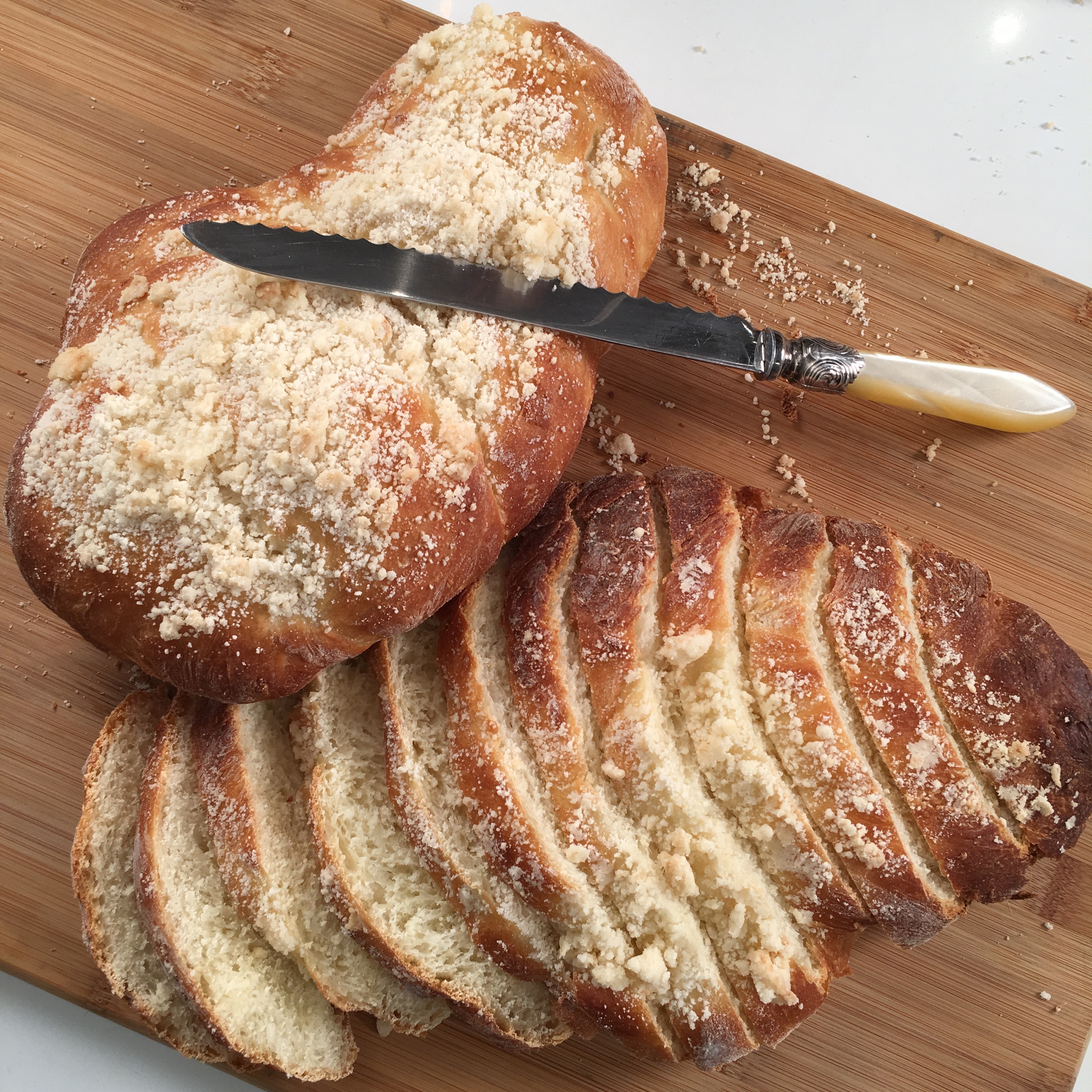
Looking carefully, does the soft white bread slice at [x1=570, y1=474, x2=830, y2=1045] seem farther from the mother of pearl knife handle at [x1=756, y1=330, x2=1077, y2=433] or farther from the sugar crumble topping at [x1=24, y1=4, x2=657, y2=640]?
the mother of pearl knife handle at [x1=756, y1=330, x2=1077, y2=433]

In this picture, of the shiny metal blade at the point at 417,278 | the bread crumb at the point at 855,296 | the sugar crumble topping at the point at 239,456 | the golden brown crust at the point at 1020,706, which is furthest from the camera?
the bread crumb at the point at 855,296

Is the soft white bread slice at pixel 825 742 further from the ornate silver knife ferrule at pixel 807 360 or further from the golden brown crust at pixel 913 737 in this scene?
the ornate silver knife ferrule at pixel 807 360

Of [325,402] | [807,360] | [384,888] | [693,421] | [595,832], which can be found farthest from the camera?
[693,421]

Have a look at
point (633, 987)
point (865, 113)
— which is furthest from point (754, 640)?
point (865, 113)

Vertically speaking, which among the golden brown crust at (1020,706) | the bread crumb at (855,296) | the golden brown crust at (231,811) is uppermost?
the bread crumb at (855,296)

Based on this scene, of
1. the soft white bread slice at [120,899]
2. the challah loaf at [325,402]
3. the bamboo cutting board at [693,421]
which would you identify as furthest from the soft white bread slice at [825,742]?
the soft white bread slice at [120,899]

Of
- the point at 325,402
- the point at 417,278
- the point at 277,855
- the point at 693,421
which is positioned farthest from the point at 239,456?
the point at 693,421

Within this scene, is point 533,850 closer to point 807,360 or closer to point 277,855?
point 277,855

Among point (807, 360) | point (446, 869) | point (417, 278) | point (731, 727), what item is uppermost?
point (807, 360)

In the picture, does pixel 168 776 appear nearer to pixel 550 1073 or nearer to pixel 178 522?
pixel 178 522
